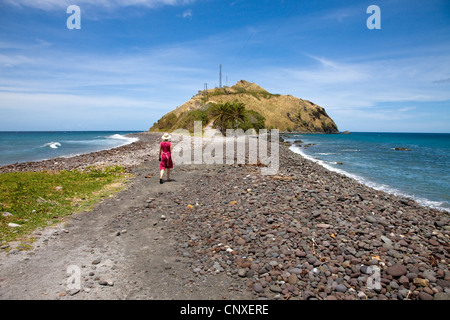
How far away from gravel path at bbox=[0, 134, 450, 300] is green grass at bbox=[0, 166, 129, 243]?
2.12 feet

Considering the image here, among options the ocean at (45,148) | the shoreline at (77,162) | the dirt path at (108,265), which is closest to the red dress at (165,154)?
the dirt path at (108,265)

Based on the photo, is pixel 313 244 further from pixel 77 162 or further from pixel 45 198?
pixel 77 162

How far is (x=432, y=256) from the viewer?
5.82 meters

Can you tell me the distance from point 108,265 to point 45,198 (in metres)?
6.25

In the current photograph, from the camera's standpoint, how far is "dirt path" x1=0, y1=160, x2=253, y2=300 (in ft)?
15.5

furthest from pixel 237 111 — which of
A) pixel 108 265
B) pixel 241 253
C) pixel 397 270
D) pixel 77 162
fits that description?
pixel 397 270

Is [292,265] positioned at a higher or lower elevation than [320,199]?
lower

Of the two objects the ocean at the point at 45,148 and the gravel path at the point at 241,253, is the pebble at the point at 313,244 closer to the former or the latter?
the gravel path at the point at 241,253

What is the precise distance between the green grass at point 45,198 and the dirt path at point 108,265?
0.68m

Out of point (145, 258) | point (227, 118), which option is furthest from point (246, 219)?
point (227, 118)

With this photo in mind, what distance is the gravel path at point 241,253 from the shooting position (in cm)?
477
